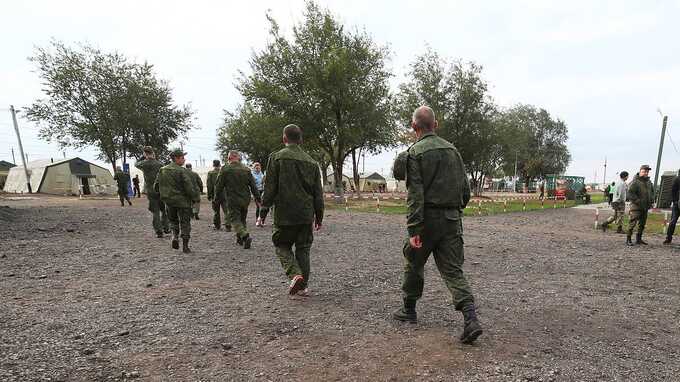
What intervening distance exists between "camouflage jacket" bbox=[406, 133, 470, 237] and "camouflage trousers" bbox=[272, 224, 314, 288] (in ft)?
5.61

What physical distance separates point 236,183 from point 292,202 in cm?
445

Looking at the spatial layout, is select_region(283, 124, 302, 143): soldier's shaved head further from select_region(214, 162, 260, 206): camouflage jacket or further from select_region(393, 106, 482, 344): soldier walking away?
select_region(214, 162, 260, 206): camouflage jacket

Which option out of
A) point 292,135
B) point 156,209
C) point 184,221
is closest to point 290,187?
point 292,135

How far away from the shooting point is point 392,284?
5672 millimetres

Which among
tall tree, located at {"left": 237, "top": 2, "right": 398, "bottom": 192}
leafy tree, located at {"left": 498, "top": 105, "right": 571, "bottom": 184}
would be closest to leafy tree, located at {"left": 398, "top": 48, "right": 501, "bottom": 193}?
tall tree, located at {"left": 237, "top": 2, "right": 398, "bottom": 192}

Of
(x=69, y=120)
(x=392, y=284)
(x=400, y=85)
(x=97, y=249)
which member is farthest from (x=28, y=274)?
(x=400, y=85)

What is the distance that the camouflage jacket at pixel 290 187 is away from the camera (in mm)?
4797

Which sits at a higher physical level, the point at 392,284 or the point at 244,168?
the point at 244,168

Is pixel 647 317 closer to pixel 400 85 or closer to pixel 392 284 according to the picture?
pixel 392 284

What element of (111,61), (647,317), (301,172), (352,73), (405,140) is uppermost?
(111,61)

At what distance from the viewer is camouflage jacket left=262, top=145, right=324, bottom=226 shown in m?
4.80

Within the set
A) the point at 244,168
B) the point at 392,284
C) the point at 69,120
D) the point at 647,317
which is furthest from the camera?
the point at 69,120

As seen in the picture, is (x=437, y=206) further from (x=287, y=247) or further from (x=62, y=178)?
(x=62, y=178)

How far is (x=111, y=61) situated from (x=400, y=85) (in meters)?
25.8
